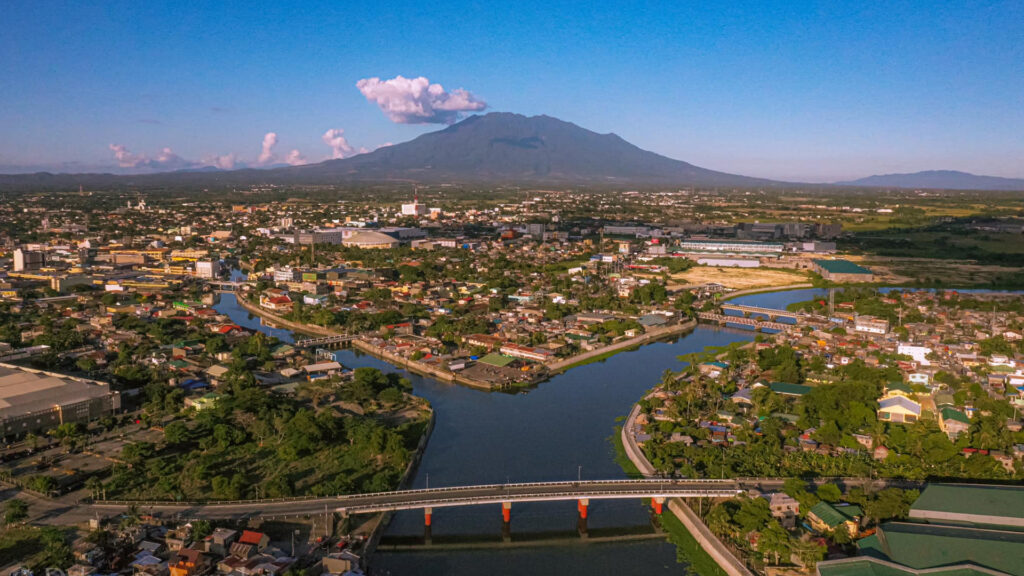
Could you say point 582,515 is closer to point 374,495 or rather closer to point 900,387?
point 374,495

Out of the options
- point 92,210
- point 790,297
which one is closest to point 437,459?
point 790,297

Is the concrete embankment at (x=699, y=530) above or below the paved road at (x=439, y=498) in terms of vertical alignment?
below

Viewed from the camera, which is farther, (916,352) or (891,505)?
(916,352)

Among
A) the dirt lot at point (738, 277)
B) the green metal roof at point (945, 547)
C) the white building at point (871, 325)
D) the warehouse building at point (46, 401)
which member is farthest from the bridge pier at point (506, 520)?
the dirt lot at point (738, 277)

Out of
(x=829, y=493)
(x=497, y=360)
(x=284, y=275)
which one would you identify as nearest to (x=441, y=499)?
(x=829, y=493)

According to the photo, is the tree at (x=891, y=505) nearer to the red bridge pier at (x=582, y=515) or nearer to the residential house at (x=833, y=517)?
the residential house at (x=833, y=517)
